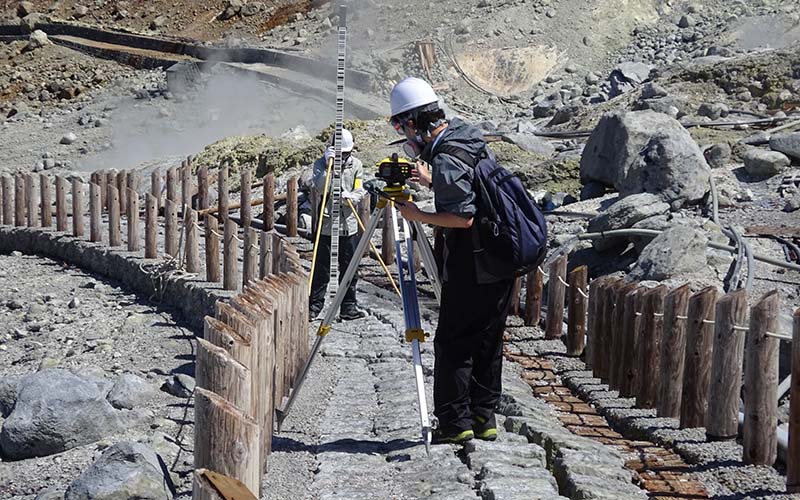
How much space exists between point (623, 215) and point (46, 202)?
27.4ft

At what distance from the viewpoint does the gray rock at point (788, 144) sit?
18312 millimetres

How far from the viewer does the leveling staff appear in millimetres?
5895

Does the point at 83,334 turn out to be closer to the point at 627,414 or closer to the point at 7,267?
the point at 7,267

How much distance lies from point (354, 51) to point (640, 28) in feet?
34.9

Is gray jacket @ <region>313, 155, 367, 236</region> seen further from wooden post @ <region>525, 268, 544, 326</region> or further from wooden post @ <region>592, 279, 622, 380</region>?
wooden post @ <region>592, 279, 622, 380</region>

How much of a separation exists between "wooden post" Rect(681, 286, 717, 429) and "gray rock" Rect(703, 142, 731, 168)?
12322mm

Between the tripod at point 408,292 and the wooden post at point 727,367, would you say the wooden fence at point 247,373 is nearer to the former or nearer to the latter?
the tripod at point 408,292

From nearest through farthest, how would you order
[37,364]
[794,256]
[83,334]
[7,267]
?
[37,364] → [83,334] → [794,256] → [7,267]

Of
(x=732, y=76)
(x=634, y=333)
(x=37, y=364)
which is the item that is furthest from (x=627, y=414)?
(x=732, y=76)

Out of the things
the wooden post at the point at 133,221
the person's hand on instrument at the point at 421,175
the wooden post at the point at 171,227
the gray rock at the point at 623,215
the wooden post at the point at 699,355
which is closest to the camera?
the person's hand on instrument at the point at 421,175

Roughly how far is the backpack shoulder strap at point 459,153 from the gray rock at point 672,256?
7414 millimetres

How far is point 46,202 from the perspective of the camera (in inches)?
678

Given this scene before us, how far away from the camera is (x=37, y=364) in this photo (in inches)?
461

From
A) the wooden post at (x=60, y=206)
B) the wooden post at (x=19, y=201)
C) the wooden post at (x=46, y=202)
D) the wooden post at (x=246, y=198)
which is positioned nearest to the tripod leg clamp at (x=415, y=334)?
the wooden post at (x=246, y=198)
